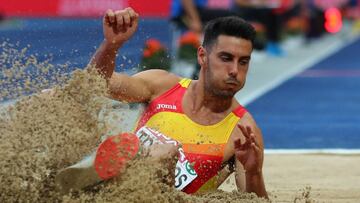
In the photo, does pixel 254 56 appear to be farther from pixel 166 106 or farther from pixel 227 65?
pixel 227 65

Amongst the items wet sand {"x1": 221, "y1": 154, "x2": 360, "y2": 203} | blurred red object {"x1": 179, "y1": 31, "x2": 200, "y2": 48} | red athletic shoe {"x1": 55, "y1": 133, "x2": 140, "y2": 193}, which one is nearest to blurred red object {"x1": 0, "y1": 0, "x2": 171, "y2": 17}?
blurred red object {"x1": 179, "y1": 31, "x2": 200, "y2": 48}

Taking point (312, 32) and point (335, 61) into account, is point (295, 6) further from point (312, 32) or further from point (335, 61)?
point (335, 61)

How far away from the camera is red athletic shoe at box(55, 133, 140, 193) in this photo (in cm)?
512

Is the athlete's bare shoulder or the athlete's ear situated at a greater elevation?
the athlete's ear

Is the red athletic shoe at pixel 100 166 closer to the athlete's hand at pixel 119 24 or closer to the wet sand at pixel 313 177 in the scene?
the athlete's hand at pixel 119 24

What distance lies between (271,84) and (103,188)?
12.6 meters

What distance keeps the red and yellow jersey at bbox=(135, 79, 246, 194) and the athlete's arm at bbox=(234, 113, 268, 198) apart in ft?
0.68

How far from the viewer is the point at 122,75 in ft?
20.6

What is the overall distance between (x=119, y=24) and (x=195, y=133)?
992 millimetres

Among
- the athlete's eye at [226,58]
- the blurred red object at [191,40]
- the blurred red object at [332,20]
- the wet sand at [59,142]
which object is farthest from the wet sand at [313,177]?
the blurred red object at [332,20]

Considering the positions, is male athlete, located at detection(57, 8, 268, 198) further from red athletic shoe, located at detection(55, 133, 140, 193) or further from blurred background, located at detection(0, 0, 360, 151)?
red athletic shoe, located at detection(55, 133, 140, 193)

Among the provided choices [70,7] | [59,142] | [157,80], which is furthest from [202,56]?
[70,7]

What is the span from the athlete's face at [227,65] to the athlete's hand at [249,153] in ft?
1.57

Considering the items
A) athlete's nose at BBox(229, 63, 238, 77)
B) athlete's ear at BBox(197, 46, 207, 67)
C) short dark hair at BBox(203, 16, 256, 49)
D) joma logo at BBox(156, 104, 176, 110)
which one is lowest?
joma logo at BBox(156, 104, 176, 110)
